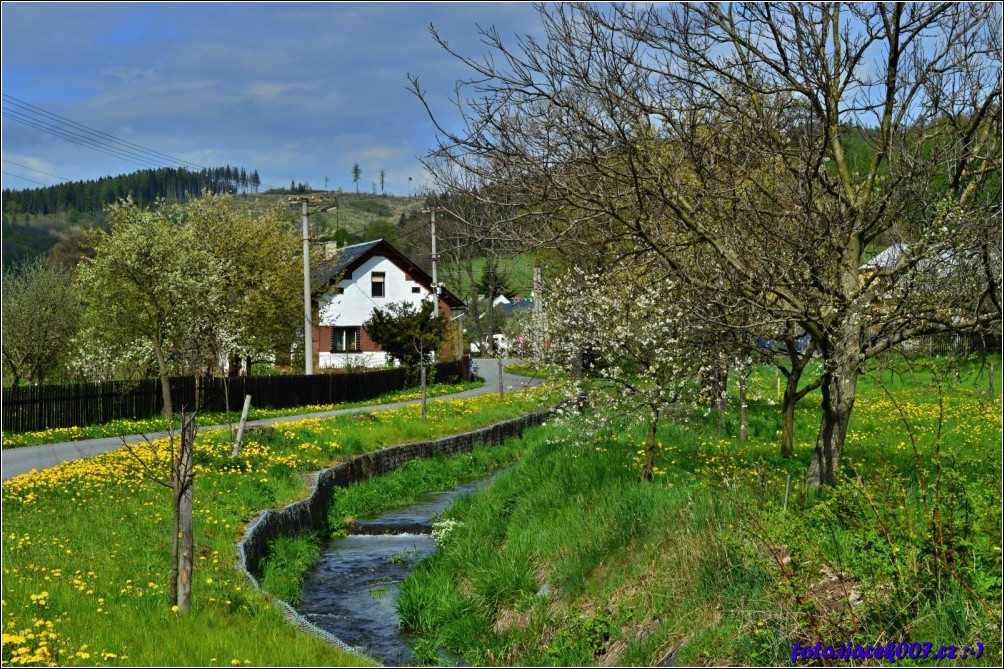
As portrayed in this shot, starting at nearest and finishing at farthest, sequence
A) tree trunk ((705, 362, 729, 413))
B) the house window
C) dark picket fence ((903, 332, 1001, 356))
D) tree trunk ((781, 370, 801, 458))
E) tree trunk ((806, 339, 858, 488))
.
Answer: dark picket fence ((903, 332, 1001, 356)) → tree trunk ((806, 339, 858, 488)) → tree trunk ((781, 370, 801, 458)) → tree trunk ((705, 362, 729, 413)) → the house window

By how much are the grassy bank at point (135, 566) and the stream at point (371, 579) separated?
1323 mm

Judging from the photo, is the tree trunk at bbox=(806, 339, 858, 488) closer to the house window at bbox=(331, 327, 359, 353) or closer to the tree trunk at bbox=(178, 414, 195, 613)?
the tree trunk at bbox=(178, 414, 195, 613)

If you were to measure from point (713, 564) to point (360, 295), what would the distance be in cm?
5059

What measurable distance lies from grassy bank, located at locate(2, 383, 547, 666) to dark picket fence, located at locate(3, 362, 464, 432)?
230 centimetres

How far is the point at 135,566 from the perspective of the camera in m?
10.3

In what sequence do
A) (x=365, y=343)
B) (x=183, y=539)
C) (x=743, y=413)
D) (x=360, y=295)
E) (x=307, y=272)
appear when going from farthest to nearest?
1. (x=360, y=295)
2. (x=365, y=343)
3. (x=307, y=272)
4. (x=743, y=413)
5. (x=183, y=539)

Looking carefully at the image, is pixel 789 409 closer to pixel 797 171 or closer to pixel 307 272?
pixel 797 171

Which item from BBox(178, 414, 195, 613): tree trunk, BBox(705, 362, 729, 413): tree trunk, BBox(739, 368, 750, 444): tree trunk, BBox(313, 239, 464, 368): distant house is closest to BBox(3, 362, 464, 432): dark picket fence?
BBox(178, 414, 195, 613): tree trunk

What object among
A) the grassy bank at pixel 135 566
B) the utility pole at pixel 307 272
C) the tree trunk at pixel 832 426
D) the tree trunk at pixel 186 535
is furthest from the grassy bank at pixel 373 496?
the utility pole at pixel 307 272

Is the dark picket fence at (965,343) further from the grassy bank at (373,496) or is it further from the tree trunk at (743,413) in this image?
the grassy bank at (373,496)

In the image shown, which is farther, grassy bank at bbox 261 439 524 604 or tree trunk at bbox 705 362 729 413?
tree trunk at bbox 705 362 729 413

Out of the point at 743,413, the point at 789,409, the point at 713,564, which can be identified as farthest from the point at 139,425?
the point at 713,564

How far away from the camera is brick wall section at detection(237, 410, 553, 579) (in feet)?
41.6

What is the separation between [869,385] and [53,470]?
3022cm
